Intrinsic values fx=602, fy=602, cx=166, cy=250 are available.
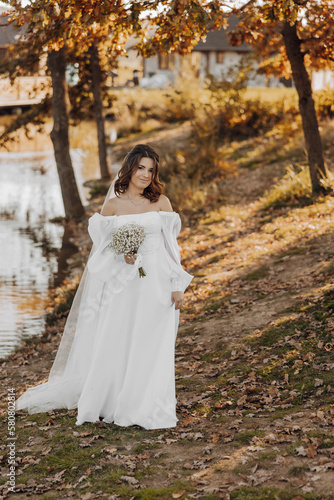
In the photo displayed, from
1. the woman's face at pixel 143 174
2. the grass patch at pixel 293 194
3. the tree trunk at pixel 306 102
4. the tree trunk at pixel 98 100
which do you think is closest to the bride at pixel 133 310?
the woman's face at pixel 143 174

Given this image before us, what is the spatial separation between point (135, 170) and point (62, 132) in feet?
40.7

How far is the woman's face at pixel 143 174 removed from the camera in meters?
6.11

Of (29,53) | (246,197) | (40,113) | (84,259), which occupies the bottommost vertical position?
(84,259)

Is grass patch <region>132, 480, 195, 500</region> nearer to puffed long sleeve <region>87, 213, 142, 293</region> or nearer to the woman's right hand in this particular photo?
puffed long sleeve <region>87, 213, 142, 293</region>

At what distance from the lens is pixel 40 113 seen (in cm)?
2123

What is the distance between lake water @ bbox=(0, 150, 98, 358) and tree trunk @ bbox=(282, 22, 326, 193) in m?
6.55

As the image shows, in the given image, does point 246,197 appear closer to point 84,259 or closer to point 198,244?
point 198,244

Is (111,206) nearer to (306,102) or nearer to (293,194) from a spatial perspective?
(306,102)

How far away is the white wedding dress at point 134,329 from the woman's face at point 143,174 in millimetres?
308

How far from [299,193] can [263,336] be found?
25.5 ft

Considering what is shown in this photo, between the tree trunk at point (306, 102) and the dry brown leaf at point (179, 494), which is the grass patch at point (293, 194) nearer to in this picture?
the tree trunk at point (306, 102)

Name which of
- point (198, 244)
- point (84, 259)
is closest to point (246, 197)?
point (198, 244)

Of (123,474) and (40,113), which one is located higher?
(40,113)

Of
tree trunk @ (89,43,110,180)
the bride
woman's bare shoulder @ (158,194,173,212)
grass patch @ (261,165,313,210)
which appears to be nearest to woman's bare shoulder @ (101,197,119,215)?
the bride
